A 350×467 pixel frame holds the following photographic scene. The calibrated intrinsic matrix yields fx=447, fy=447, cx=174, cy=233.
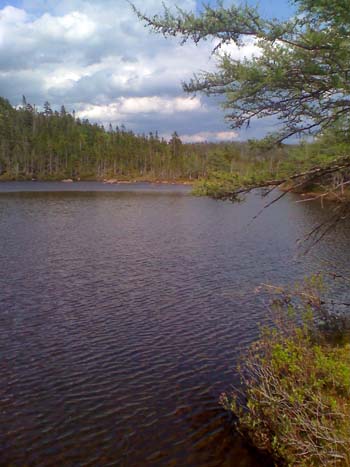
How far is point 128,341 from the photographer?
44.1 feet

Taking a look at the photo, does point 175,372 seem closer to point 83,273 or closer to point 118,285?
point 118,285

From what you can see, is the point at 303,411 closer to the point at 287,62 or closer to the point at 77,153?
the point at 287,62

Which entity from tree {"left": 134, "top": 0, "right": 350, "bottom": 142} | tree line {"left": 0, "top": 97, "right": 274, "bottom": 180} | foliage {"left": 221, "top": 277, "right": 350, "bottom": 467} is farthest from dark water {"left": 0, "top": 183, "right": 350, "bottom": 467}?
tree line {"left": 0, "top": 97, "right": 274, "bottom": 180}

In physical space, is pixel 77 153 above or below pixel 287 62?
above

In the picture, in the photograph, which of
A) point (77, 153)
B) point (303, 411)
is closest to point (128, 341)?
point (303, 411)

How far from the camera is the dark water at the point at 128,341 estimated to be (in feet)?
28.8

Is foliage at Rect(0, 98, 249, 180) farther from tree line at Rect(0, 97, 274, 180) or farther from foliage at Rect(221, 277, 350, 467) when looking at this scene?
foliage at Rect(221, 277, 350, 467)

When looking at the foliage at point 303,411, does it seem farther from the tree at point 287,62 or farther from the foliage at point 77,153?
the foliage at point 77,153

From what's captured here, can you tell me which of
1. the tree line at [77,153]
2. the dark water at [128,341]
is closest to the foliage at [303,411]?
the dark water at [128,341]

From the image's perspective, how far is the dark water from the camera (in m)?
8.78

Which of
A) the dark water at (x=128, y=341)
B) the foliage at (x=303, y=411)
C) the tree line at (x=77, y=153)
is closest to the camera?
the foliage at (x=303, y=411)

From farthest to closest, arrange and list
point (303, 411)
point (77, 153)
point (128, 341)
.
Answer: point (77, 153) → point (128, 341) → point (303, 411)

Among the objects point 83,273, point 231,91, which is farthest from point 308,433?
point 83,273

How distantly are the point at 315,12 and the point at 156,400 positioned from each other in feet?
28.4
